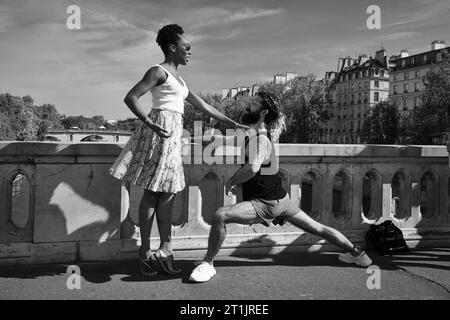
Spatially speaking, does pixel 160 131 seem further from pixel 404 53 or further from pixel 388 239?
pixel 404 53

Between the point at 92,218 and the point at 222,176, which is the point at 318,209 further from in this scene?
the point at 92,218

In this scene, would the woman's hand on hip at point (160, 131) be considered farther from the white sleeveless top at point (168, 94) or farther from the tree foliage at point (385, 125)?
the tree foliage at point (385, 125)

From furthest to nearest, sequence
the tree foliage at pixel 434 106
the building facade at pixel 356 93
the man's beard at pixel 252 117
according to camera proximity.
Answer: the building facade at pixel 356 93, the tree foliage at pixel 434 106, the man's beard at pixel 252 117

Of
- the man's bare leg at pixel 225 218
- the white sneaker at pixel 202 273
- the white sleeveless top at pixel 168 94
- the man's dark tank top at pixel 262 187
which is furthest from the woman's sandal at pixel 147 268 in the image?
the white sleeveless top at pixel 168 94

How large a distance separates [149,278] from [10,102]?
332ft

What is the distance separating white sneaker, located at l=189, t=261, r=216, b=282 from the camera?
4121mm

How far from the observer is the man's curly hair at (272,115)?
4.41 meters

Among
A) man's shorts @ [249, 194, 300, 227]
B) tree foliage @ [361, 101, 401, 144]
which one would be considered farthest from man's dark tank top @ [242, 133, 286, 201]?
tree foliage @ [361, 101, 401, 144]

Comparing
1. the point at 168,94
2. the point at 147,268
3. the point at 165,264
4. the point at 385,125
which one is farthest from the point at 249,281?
the point at 385,125

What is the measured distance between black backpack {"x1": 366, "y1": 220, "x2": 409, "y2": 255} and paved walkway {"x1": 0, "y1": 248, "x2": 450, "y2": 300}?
0.35 m

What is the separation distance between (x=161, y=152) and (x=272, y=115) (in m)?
1.03

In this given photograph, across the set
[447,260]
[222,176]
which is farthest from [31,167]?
[447,260]

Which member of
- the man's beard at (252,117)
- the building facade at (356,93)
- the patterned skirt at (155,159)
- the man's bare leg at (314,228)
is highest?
the building facade at (356,93)

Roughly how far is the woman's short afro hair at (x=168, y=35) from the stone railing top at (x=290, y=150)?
1.10 m
